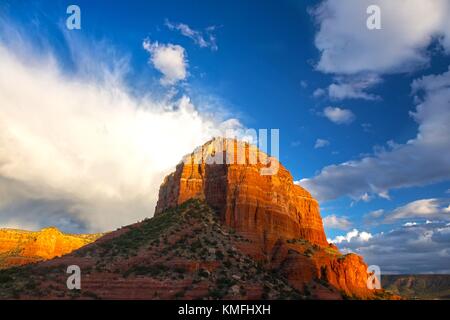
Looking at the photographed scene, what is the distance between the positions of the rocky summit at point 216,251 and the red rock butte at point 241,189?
28cm

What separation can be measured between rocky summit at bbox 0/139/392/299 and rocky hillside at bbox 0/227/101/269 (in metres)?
63.9

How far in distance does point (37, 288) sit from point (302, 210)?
9221cm

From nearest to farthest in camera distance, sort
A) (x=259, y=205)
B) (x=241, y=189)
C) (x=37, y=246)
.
Answer: (x=241, y=189), (x=259, y=205), (x=37, y=246)

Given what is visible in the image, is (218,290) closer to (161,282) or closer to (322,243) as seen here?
(161,282)

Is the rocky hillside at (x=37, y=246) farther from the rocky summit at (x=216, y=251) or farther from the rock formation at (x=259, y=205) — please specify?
the rock formation at (x=259, y=205)

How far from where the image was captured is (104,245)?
3971 inches

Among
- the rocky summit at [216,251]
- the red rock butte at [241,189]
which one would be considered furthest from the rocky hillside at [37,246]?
the red rock butte at [241,189]

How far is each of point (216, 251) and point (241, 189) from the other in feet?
78.1

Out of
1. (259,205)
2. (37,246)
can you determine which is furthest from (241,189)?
(37,246)

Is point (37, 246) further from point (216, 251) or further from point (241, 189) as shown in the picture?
point (216, 251)

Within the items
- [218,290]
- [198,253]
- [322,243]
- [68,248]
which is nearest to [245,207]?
[198,253]

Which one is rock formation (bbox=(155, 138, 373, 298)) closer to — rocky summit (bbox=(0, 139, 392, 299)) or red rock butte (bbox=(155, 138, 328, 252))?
red rock butte (bbox=(155, 138, 328, 252))

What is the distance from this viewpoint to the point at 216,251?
97812mm

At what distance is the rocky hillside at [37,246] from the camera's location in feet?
567
